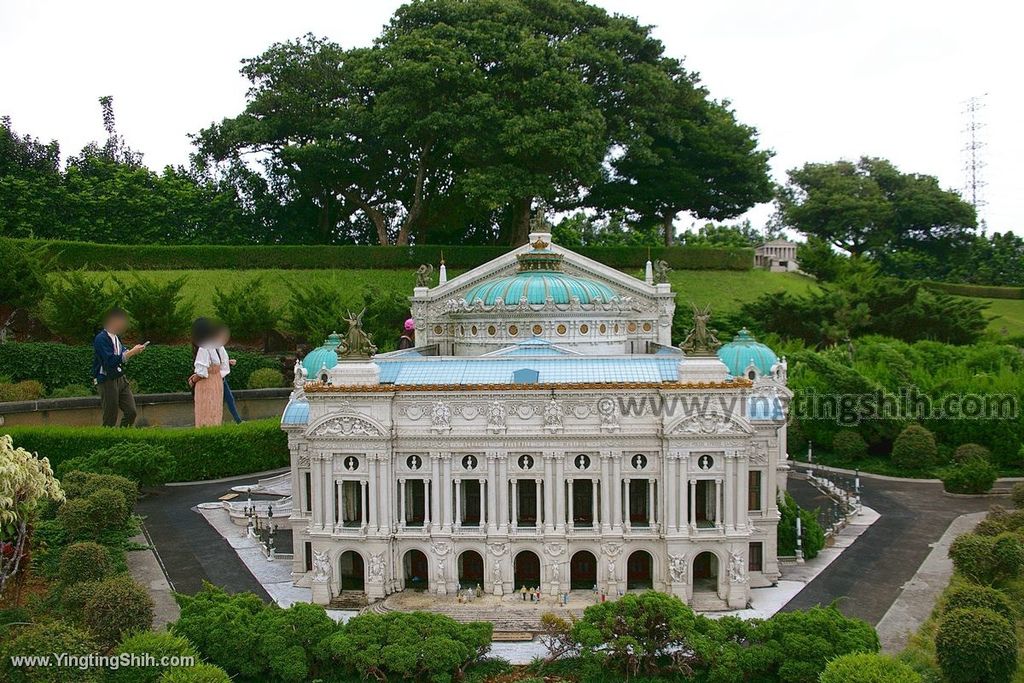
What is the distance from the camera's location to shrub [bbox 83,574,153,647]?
23.9 m

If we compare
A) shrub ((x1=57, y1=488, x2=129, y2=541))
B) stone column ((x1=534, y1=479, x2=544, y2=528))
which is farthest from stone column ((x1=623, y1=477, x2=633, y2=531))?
shrub ((x1=57, y1=488, x2=129, y2=541))

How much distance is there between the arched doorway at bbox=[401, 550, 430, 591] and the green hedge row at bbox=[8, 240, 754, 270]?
37.7 m

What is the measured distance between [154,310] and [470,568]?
1308 inches

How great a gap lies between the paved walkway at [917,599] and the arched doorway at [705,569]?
5808mm

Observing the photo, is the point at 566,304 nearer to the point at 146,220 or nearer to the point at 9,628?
the point at 9,628

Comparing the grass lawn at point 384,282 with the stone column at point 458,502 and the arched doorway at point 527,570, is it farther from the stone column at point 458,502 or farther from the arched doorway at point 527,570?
the arched doorway at point 527,570

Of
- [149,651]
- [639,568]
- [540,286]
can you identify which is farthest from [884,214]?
[149,651]

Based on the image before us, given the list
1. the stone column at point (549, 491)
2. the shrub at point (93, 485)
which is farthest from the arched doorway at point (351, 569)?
the shrub at point (93, 485)

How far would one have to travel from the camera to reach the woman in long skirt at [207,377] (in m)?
44.6

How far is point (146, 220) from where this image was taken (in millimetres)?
71000

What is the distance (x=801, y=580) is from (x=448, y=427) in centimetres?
1450

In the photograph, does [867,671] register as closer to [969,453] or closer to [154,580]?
[154,580]

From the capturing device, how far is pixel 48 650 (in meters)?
21.1

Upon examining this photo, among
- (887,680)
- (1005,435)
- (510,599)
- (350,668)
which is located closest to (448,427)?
(510,599)
